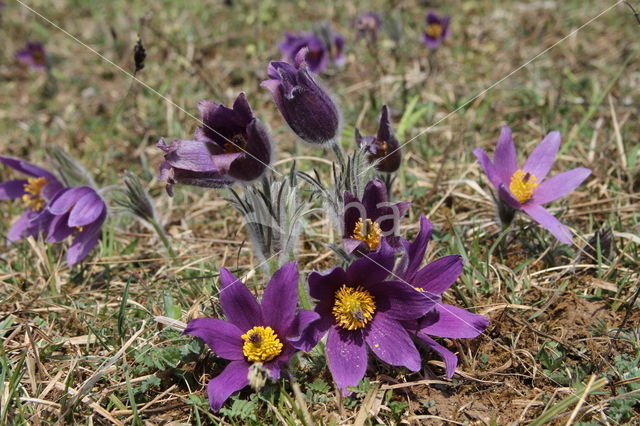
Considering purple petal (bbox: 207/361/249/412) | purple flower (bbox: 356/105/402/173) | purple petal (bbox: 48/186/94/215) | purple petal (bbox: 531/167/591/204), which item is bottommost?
purple petal (bbox: 207/361/249/412)

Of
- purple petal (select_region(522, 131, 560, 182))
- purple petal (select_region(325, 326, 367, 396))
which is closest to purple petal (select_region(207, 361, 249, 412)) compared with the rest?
purple petal (select_region(325, 326, 367, 396))

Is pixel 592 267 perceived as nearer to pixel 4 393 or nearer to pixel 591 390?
pixel 591 390

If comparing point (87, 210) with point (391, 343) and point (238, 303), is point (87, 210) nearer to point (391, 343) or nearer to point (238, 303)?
point (238, 303)

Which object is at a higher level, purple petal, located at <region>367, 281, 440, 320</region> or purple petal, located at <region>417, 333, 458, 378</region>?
purple petal, located at <region>367, 281, 440, 320</region>

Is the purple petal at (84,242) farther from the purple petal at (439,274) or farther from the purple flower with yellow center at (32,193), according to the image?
the purple petal at (439,274)

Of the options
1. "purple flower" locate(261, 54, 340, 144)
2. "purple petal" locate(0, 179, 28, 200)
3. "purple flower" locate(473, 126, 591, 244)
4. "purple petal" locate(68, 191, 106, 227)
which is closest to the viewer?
"purple flower" locate(261, 54, 340, 144)

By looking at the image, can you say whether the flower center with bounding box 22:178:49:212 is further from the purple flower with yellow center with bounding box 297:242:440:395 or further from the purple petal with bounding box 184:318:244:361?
the purple flower with yellow center with bounding box 297:242:440:395

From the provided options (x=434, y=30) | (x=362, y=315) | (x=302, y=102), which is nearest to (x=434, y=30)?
(x=434, y=30)
